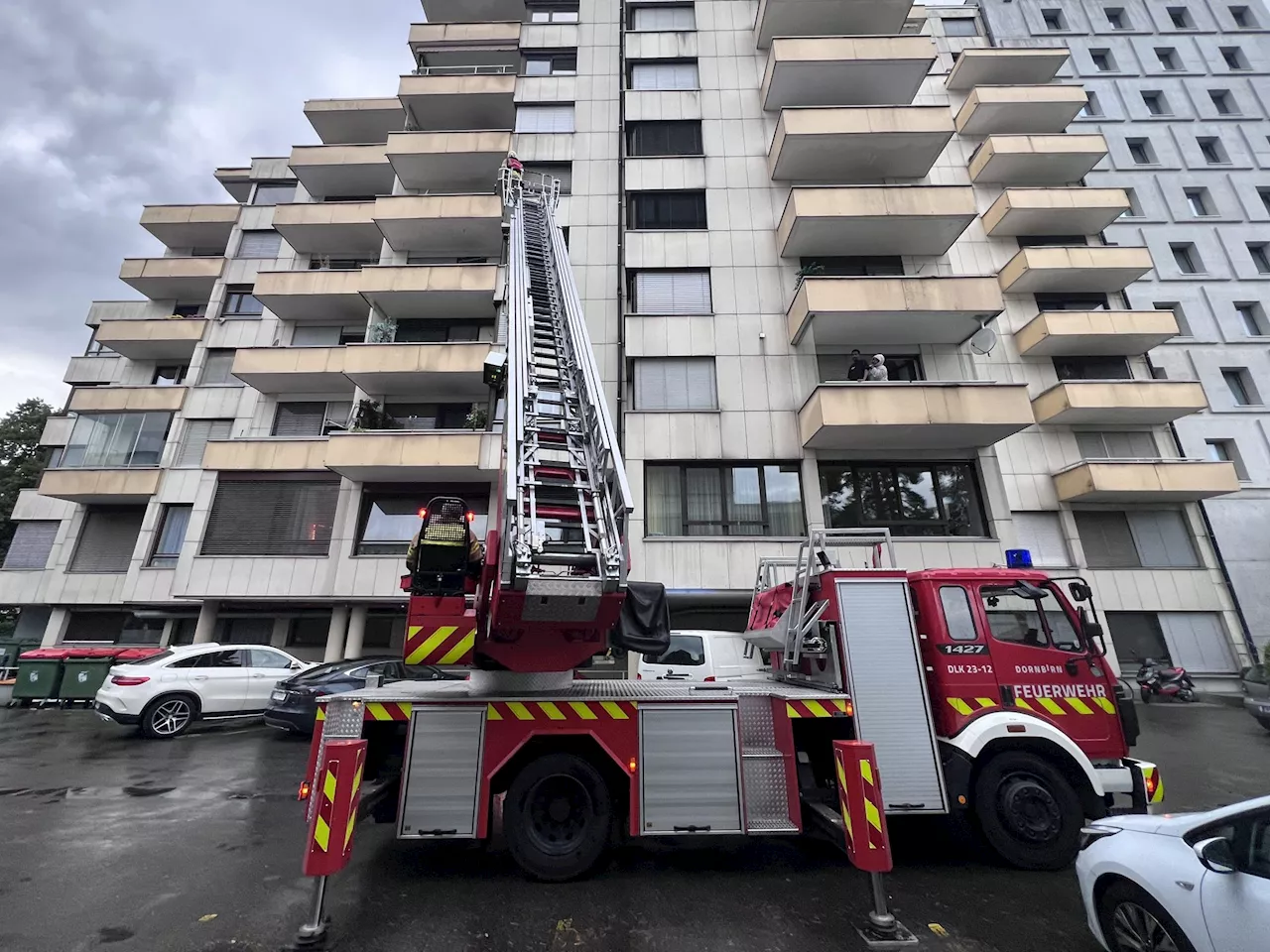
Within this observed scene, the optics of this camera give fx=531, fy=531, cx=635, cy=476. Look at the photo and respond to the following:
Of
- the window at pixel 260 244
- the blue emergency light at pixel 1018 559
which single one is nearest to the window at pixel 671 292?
the blue emergency light at pixel 1018 559

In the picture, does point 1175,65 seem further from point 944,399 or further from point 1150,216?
point 944,399

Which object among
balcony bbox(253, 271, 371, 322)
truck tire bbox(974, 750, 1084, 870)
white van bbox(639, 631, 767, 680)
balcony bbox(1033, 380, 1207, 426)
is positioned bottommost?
truck tire bbox(974, 750, 1084, 870)

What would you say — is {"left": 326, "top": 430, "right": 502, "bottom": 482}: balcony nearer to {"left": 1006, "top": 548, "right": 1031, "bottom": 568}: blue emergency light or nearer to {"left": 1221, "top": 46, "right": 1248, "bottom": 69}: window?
{"left": 1006, "top": 548, "right": 1031, "bottom": 568}: blue emergency light

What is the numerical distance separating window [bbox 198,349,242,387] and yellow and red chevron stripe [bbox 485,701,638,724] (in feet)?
67.2

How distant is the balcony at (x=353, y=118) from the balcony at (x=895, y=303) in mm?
17281

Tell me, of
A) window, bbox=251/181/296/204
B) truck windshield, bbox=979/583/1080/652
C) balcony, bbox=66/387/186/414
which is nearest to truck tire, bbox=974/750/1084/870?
truck windshield, bbox=979/583/1080/652

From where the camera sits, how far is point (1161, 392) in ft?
53.3

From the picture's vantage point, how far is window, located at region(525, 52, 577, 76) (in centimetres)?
2047

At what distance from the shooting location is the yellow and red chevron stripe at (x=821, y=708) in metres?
5.09

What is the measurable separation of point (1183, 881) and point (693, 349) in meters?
14.1

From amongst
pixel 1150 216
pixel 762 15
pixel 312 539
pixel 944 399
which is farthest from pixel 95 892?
pixel 1150 216

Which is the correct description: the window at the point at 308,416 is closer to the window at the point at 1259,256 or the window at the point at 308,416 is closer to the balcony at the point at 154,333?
the balcony at the point at 154,333

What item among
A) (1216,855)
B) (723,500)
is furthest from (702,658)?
(723,500)

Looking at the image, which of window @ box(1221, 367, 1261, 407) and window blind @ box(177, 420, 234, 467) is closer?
window blind @ box(177, 420, 234, 467)
